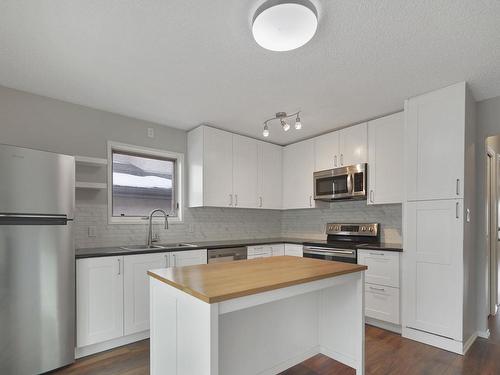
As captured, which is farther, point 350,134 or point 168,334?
point 350,134

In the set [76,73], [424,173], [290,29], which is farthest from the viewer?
[424,173]

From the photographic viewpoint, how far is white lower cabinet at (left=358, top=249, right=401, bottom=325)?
300cm

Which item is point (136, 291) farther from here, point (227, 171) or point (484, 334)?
point (484, 334)

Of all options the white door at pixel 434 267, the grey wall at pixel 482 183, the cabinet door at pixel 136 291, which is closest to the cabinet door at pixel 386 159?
the white door at pixel 434 267

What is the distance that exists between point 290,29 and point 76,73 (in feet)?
6.24

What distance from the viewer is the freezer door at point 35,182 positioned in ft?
6.98

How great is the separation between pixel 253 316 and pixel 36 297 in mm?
1701

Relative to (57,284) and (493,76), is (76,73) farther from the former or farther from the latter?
(493,76)

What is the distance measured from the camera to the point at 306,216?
471 centimetres

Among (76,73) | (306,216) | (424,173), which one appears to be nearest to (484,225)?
(424,173)

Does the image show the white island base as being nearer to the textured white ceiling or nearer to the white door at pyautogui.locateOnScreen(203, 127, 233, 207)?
the textured white ceiling

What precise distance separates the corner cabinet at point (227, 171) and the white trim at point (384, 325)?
6.64ft

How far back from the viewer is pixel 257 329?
1967 mm

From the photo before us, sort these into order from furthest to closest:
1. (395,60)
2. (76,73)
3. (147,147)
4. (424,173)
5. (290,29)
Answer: (147,147) → (424,173) → (76,73) → (395,60) → (290,29)
